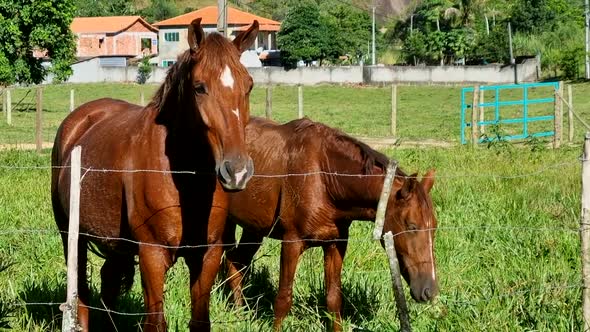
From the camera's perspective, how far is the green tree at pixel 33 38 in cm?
4188

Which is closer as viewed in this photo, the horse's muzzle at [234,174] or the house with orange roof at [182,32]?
the horse's muzzle at [234,174]

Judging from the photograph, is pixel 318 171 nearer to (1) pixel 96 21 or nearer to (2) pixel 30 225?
(2) pixel 30 225

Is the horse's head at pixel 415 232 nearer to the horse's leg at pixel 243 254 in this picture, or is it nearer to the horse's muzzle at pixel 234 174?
the horse's muzzle at pixel 234 174

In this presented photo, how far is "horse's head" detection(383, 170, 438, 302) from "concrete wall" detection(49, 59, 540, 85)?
5264 cm

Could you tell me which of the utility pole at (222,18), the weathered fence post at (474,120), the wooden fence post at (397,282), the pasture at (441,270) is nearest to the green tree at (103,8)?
the utility pole at (222,18)

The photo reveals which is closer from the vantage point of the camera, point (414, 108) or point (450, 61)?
point (414, 108)

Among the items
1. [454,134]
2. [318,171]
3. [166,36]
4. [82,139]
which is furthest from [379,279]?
[166,36]

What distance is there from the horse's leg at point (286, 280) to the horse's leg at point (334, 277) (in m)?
0.24

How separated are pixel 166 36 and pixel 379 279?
94098 mm

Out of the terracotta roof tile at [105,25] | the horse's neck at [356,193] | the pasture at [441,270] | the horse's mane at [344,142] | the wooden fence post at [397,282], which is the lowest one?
the pasture at [441,270]

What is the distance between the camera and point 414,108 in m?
44.0

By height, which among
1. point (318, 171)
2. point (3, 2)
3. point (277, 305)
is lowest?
point (277, 305)

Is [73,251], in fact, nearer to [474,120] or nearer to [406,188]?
[406,188]

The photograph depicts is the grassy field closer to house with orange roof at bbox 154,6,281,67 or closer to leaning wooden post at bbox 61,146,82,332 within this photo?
leaning wooden post at bbox 61,146,82,332
